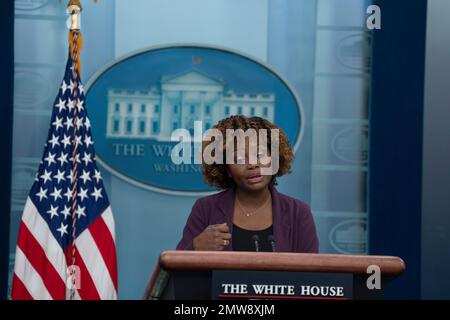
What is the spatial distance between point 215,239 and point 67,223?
1.88 meters

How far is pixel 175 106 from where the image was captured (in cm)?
506

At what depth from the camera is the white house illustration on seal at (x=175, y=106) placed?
5.03 metres

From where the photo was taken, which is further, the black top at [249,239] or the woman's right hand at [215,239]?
the black top at [249,239]

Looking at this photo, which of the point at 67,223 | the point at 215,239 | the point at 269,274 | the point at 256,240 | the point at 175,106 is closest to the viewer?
the point at 269,274

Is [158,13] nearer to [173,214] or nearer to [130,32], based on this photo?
[130,32]

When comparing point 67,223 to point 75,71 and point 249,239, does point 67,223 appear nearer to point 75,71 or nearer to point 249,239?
point 75,71

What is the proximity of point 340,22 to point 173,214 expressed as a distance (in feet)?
4.83

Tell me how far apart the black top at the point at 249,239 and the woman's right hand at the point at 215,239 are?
270 mm

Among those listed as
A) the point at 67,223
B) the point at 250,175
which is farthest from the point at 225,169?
the point at 67,223

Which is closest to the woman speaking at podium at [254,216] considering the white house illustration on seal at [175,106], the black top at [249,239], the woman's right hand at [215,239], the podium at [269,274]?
the black top at [249,239]

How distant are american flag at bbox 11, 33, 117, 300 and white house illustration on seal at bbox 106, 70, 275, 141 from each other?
1.57 feet

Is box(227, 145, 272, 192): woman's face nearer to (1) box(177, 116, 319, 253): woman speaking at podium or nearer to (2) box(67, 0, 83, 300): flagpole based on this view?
Answer: (1) box(177, 116, 319, 253): woman speaking at podium

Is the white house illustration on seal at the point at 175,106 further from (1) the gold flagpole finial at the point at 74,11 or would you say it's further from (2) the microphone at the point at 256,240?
(2) the microphone at the point at 256,240
